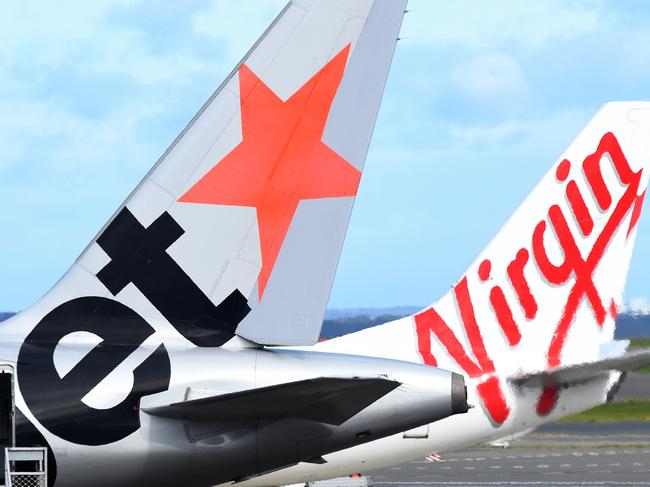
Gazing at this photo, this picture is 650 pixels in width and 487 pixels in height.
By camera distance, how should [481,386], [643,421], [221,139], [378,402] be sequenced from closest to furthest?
[378,402] < [221,139] < [481,386] < [643,421]

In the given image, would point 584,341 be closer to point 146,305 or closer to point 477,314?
point 477,314

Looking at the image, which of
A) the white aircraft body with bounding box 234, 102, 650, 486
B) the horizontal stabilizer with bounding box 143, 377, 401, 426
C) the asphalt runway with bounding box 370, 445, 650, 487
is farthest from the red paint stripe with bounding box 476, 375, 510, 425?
the horizontal stabilizer with bounding box 143, 377, 401, 426

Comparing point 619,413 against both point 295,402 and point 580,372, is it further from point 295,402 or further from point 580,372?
point 295,402

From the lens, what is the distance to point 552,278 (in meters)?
24.9

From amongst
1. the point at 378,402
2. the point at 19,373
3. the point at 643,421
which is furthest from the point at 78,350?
the point at 643,421

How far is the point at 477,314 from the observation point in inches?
977

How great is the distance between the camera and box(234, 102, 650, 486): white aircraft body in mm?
23344

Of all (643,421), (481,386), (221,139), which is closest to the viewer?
(221,139)

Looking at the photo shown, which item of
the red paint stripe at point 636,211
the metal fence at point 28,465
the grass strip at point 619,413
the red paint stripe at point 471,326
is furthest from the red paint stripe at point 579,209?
the grass strip at point 619,413

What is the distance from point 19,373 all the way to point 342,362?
Answer: 3.06 metres

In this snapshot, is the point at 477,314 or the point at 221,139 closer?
the point at 221,139

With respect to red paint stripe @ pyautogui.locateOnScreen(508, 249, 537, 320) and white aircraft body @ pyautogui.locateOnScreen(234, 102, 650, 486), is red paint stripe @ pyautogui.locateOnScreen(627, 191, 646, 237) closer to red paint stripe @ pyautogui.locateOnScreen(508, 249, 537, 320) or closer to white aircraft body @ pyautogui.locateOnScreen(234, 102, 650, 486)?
white aircraft body @ pyautogui.locateOnScreen(234, 102, 650, 486)

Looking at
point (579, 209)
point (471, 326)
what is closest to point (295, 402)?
point (471, 326)

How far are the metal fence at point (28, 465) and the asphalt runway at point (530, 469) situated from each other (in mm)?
24050
